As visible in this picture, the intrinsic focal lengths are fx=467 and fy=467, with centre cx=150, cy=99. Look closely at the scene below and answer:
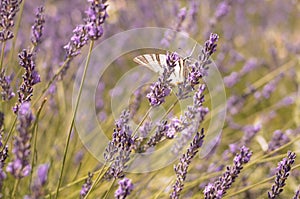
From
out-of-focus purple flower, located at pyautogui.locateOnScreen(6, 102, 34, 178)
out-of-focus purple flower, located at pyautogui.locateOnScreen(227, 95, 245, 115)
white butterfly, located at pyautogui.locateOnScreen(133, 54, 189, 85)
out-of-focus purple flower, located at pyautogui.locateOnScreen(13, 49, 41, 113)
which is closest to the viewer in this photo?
out-of-focus purple flower, located at pyautogui.locateOnScreen(6, 102, 34, 178)

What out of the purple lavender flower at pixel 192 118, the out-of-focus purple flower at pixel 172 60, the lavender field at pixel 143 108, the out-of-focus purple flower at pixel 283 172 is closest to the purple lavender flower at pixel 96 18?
the lavender field at pixel 143 108

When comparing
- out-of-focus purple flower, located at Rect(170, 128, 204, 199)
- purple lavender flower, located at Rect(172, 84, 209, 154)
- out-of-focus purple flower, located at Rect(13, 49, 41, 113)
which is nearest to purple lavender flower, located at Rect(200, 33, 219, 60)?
purple lavender flower, located at Rect(172, 84, 209, 154)

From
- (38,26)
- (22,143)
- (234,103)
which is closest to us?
(22,143)

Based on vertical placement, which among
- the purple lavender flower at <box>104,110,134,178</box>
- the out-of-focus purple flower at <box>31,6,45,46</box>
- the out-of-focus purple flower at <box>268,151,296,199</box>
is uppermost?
the out-of-focus purple flower at <box>31,6,45,46</box>

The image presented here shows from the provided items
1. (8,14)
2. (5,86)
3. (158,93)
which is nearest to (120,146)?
(158,93)

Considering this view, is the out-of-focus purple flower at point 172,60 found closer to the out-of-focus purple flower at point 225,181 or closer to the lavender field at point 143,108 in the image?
the lavender field at point 143,108

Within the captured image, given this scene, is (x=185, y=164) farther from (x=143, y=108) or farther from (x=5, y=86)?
(x=143, y=108)

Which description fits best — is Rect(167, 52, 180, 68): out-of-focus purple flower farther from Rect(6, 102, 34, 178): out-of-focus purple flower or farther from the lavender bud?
Rect(6, 102, 34, 178): out-of-focus purple flower

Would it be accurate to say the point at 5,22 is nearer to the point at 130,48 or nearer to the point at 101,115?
the point at 101,115
